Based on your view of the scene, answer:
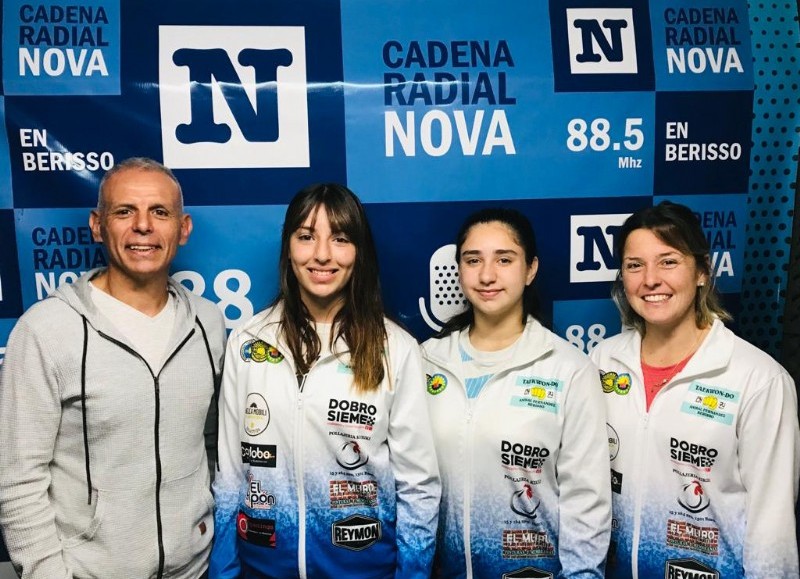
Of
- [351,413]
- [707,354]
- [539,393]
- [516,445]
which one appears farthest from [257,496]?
[707,354]

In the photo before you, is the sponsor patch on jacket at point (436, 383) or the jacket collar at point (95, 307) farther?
the sponsor patch on jacket at point (436, 383)

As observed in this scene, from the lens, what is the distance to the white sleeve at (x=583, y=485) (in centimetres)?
185

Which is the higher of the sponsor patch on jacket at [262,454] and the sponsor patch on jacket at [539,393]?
the sponsor patch on jacket at [539,393]

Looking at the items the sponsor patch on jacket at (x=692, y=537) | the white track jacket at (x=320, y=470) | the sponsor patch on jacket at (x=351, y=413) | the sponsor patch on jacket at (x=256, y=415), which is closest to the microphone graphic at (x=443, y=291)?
the white track jacket at (x=320, y=470)

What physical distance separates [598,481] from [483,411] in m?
0.37

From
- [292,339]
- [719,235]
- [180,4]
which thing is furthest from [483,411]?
[180,4]

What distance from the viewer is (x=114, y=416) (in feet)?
5.64

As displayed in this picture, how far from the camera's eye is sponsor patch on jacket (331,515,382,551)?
1.88 meters

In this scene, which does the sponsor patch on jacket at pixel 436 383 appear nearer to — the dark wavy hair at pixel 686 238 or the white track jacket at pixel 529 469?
the white track jacket at pixel 529 469

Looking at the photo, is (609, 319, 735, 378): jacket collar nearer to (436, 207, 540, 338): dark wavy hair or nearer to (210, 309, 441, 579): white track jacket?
(436, 207, 540, 338): dark wavy hair

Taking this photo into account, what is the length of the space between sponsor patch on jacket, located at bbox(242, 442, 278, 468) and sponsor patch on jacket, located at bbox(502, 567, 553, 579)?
0.76 meters

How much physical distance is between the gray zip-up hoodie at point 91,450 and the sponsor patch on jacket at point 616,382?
121cm

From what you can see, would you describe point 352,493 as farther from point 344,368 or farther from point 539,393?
point 539,393

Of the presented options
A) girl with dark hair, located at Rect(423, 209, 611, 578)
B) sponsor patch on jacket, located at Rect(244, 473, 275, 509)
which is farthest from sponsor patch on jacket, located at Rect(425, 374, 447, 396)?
sponsor patch on jacket, located at Rect(244, 473, 275, 509)
